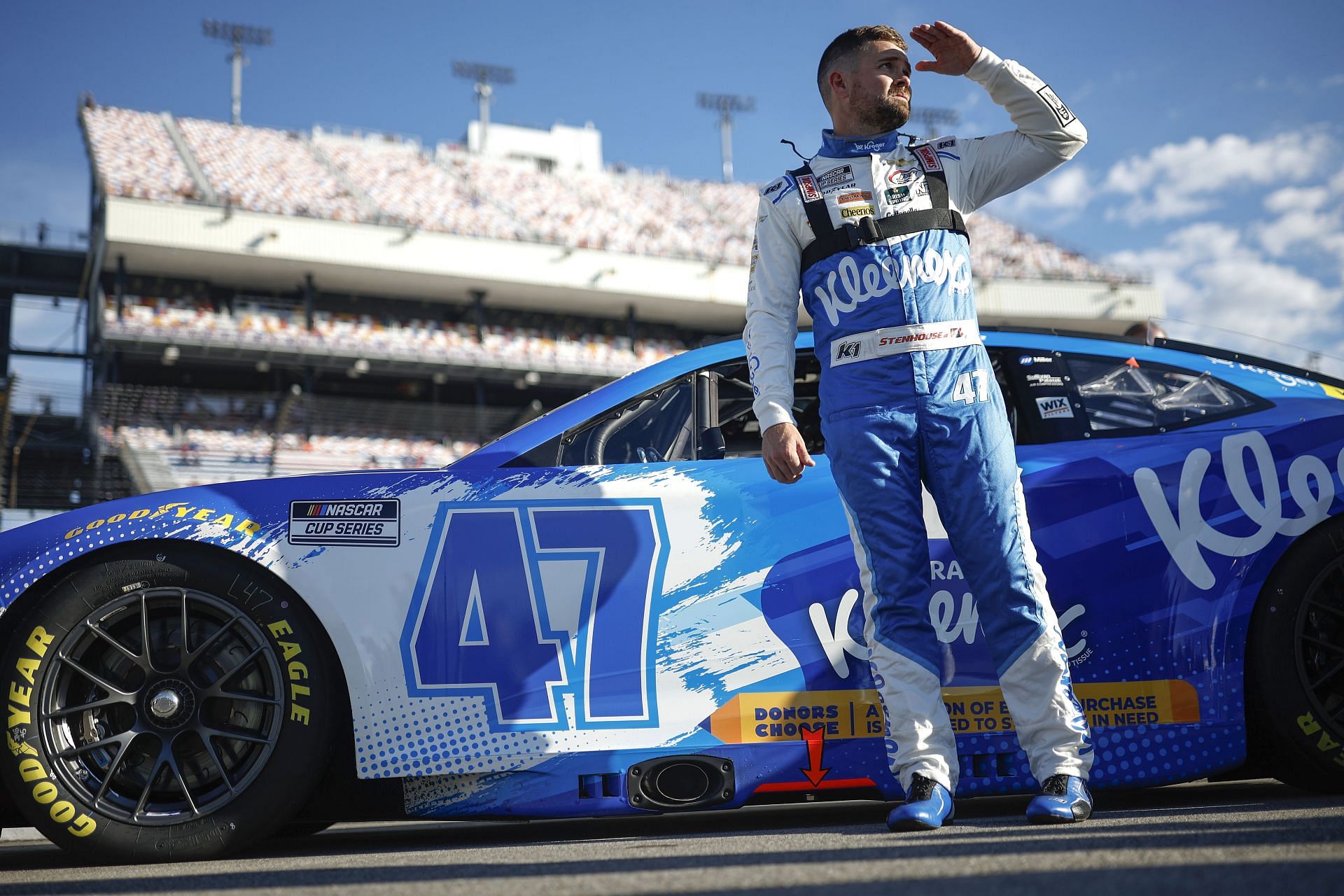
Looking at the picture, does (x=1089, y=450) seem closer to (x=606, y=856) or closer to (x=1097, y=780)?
(x=1097, y=780)

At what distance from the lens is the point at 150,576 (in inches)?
96.0

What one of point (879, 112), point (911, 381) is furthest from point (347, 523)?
point (879, 112)

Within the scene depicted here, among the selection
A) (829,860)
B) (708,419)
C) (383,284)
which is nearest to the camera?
(829,860)

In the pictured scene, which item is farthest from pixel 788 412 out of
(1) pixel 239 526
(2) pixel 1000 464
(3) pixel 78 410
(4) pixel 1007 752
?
(3) pixel 78 410

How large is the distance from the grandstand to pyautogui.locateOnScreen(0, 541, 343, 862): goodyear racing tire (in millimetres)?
17698

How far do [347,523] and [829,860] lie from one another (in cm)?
141

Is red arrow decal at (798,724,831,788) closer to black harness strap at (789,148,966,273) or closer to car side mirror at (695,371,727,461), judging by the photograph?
car side mirror at (695,371,727,461)

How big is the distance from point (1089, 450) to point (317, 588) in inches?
77.0

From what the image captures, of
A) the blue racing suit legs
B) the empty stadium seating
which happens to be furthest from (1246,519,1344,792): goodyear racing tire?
the empty stadium seating

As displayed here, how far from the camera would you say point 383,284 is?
27.8 meters

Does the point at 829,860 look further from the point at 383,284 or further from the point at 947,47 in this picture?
the point at 383,284

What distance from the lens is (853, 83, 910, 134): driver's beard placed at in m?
2.55

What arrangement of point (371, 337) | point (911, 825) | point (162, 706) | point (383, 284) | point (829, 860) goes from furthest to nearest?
point (383, 284) → point (371, 337) → point (162, 706) → point (911, 825) → point (829, 860)

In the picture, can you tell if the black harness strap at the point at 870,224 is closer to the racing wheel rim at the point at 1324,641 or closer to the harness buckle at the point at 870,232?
the harness buckle at the point at 870,232
